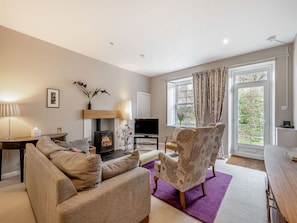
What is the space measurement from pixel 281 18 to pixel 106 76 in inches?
166

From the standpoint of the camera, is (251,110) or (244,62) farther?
(251,110)

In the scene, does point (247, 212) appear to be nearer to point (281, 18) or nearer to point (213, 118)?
point (213, 118)

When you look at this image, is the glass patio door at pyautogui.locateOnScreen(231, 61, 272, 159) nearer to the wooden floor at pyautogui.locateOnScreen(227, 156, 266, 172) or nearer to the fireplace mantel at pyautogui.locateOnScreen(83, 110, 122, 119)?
the wooden floor at pyautogui.locateOnScreen(227, 156, 266, 172)

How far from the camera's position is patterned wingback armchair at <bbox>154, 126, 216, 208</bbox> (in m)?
1.77

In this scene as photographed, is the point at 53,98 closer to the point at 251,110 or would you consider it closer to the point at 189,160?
the point at 189,160

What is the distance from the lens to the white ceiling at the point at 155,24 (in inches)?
84.8

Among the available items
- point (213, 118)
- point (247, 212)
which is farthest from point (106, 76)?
point (247, 212)

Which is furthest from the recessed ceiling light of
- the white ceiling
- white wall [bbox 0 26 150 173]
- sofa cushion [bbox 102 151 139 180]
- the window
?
white wall [bbox 0 26 150 173]

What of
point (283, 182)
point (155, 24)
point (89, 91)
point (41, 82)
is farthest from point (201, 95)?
point (41, 82)

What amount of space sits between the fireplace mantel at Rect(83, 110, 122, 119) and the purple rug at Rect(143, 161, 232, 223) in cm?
258

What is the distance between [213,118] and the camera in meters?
4.14

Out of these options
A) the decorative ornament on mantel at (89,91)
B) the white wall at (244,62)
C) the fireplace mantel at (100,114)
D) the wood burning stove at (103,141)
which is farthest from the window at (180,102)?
the decorative ornament on mantel at (89,91)

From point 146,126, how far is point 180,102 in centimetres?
169

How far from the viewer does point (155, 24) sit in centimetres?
259
